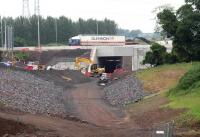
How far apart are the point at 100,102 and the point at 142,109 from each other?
944 cm

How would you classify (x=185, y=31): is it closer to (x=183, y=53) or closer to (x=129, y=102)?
(x=183, y=53)

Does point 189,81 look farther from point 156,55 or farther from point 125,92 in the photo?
point 156,55

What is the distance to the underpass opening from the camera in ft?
433

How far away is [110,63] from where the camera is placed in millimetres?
136125

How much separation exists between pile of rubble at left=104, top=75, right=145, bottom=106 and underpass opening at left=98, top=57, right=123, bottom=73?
6245 cm

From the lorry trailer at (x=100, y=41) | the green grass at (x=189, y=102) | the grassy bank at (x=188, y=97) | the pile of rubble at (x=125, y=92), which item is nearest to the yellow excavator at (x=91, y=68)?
the pile of rubble at (x=125, y=92)

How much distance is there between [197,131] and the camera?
29078mm

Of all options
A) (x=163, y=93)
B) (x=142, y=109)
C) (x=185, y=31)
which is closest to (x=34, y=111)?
(x=142, y=109)

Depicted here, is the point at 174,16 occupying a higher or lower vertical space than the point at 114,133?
higher

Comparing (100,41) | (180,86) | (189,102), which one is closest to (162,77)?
(180,86)

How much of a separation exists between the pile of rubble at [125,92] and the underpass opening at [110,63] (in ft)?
205

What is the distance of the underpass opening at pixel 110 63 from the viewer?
132 metres

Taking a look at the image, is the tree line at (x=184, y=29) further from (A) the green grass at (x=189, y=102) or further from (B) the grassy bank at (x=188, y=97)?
(A) the green grass at (x=189, y=102)

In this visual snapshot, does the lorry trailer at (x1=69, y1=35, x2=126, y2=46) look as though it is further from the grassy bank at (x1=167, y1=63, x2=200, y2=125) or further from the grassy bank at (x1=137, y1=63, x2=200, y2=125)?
the grassy bank at (x1=167, y1=63, x2=200, y2=125)
